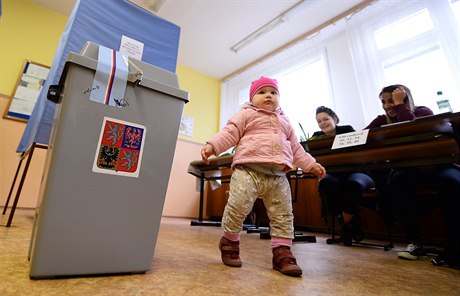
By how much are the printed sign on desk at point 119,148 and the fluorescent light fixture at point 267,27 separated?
10.9 feet

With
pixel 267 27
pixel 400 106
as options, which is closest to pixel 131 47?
pixel 400 106

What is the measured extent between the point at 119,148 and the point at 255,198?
1.75 ft

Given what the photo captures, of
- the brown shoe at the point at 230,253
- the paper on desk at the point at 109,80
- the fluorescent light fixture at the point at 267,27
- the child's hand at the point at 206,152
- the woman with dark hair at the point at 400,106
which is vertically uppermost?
the fluorescent light fixture at the point at 267,27

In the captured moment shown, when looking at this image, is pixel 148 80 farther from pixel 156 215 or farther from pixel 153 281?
pixel 153 281

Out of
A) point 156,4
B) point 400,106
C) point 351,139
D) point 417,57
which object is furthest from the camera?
point 156,4

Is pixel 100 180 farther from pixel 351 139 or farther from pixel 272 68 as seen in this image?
pixel 272 68

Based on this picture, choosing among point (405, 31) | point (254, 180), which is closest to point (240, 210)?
point (254, 180)

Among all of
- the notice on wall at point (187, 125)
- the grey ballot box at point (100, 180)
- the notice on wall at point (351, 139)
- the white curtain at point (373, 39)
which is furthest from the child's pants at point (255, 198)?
the notice on wall at point (187, 125)

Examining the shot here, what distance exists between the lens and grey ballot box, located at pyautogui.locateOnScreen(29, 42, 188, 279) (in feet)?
1.84

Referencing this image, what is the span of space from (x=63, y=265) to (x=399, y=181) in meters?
1.67

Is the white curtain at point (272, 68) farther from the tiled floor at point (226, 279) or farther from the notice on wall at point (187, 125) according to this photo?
the tiled floor at point (226, 279)

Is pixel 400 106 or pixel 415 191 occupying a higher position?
pixel 400 106

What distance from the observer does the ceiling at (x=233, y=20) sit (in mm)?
3262

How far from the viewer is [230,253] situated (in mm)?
916
